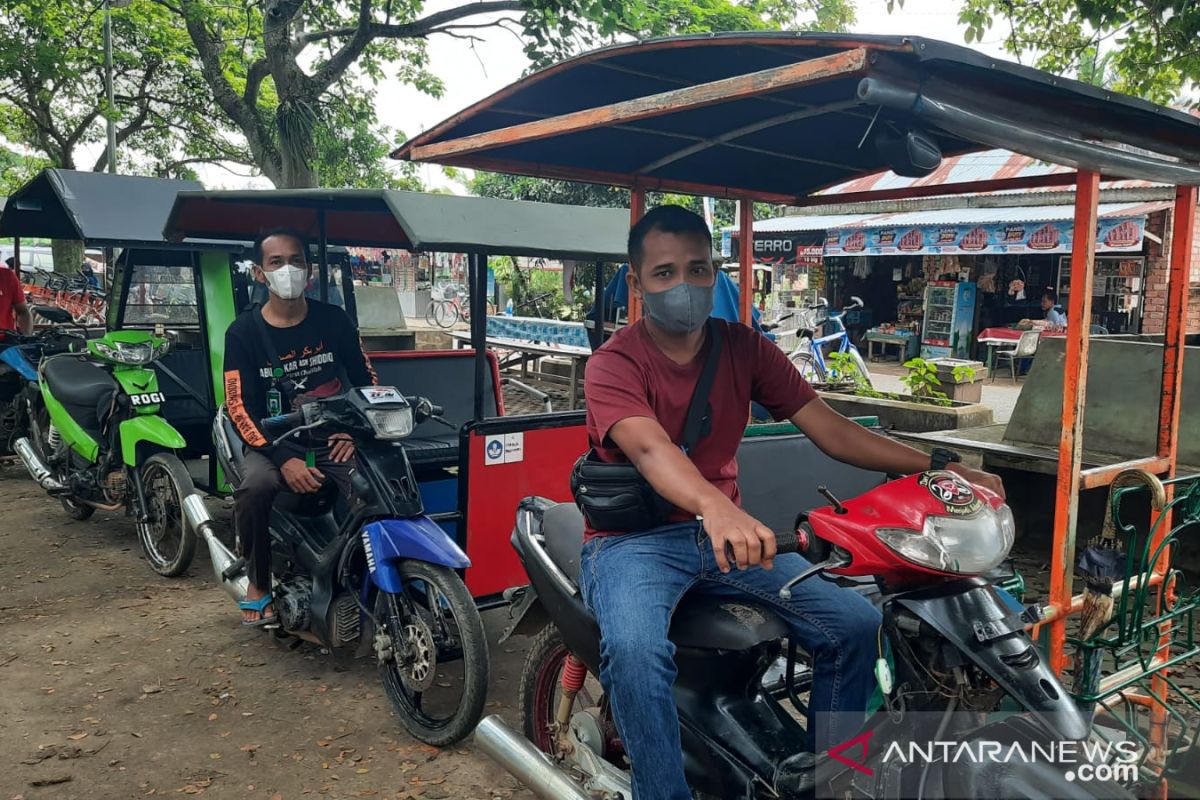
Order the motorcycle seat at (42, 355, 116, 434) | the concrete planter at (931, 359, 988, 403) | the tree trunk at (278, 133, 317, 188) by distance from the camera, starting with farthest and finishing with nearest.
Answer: the tree trunk at (278, 133, 317, 188) < the concrete planter at (931, 359, 988, 403) < the motorcycle seat at (42, 355, 116, 434)

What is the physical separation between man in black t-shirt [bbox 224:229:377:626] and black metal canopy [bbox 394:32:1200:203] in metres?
1.09

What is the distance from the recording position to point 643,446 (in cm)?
224

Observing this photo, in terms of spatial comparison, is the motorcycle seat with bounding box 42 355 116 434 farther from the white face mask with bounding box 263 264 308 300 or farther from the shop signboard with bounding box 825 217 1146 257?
the shop signboard with bounding box 825 217 1146 257

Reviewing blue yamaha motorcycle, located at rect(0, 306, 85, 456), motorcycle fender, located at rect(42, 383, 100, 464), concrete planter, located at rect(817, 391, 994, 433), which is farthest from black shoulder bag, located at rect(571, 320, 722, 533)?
blue yamaha motorcycle, located at rect(0, 306, 85, 456)

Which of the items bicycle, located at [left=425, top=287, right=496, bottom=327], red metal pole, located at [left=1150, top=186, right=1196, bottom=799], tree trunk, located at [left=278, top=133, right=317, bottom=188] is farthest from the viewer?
bicycle, located at [left=425, top=287, right=496, bottom=327]

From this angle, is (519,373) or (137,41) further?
(137,41)

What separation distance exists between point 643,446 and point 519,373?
35.5ft

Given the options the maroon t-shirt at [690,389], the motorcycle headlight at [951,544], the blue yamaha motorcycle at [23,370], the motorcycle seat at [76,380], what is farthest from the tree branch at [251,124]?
the motorcycle headlight at [951,544]

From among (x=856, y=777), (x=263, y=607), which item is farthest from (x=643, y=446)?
(x=263, y=607)

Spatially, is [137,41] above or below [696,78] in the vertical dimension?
above

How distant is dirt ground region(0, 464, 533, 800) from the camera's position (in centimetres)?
327

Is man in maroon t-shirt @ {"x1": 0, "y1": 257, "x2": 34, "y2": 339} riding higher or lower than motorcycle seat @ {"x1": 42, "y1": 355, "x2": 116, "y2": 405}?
higher

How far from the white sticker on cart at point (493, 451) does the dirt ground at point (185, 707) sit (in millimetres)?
945

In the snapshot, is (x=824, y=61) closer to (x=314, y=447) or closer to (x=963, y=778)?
(x=963, y=778)
